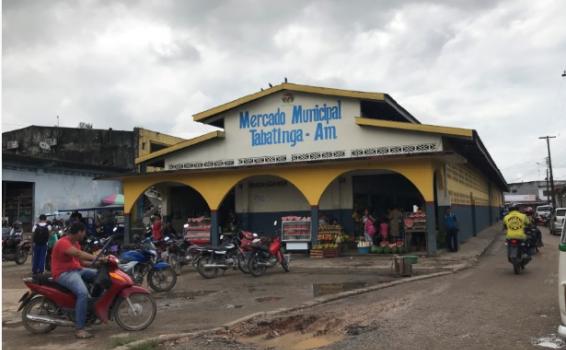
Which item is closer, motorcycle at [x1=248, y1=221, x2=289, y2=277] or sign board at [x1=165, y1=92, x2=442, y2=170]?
motorcycle at [x1=248, y1=221, x2=289, y2=277]

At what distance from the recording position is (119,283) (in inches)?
288

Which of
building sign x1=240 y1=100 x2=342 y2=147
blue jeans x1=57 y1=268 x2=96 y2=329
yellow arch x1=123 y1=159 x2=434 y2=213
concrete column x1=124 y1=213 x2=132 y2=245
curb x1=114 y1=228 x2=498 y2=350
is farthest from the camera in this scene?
concrete column x1=124 y1=213 x2=132 y2=245

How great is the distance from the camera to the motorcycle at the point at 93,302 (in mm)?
7211

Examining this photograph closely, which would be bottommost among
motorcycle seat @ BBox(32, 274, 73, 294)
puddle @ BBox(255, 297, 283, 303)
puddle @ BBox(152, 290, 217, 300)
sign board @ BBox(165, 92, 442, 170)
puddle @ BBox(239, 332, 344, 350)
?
puddle @ BBox(239, 332, 344, 350)

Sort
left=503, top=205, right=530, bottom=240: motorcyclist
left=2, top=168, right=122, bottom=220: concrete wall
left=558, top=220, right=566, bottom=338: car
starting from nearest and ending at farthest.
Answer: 1. left=558, top=220, right=566, bottom=338: car
2. left=503, top=205, right=530, bottom=240: motorcyclist
3. left=2, top=168, right=122, bottom=220: concrete wall

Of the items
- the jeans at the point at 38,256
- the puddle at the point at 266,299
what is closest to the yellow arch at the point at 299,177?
the jeans at the point at 38,256

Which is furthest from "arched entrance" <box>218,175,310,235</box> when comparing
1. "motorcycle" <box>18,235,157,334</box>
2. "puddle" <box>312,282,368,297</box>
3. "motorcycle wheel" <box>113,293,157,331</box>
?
"motorcycle" <box>18,235,157,334</box>

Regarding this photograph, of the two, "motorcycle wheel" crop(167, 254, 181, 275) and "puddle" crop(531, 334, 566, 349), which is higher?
"motorcycle wheel" crop(167, 254, 181, 275)

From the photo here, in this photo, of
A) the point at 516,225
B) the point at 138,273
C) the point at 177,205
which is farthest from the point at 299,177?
the point at 177,205

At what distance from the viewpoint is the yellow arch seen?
52.4 ft

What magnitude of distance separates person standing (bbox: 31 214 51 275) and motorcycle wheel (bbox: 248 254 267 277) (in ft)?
19.4

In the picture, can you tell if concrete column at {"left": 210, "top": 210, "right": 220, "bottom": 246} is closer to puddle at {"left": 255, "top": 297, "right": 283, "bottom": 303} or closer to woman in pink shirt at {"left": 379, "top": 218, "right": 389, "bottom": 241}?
woman in pink shirt at {"left": 379, "top": 218, "right": 389, "bottom": 241}

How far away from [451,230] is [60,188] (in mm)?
20822

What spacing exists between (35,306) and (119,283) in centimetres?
126
